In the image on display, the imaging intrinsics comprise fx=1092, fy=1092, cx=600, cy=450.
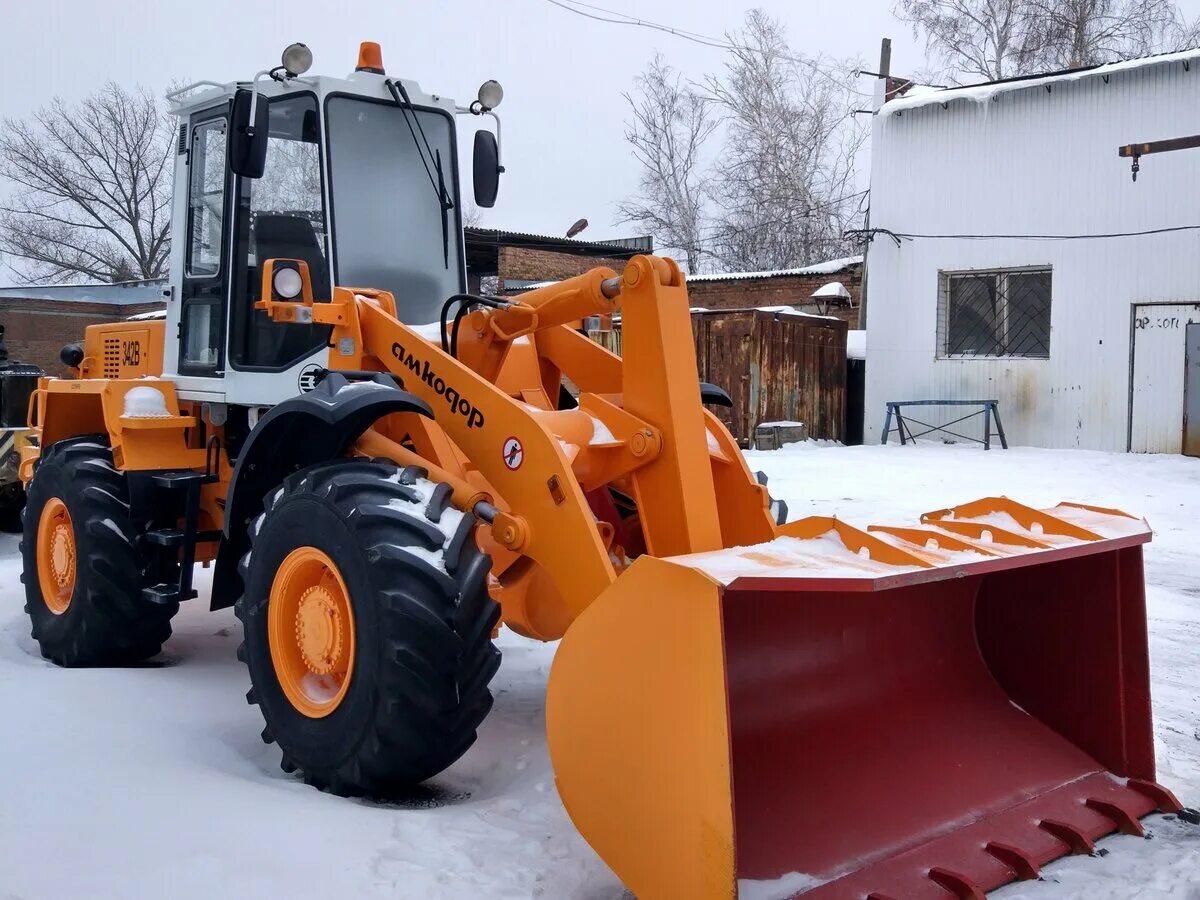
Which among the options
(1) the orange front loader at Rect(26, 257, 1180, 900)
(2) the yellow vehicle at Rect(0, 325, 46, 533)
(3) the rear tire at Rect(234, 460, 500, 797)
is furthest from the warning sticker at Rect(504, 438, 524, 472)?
(2) the yellow vehicle at Rect(0, 325, 46, 533)

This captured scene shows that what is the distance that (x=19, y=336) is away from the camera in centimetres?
2725

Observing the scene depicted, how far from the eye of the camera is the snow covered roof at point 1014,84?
14.5 meters

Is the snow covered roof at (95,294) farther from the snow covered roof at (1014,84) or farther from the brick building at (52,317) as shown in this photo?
the snow covered roof at (1014,84)

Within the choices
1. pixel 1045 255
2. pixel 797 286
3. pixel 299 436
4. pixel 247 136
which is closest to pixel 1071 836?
pixel 299 436

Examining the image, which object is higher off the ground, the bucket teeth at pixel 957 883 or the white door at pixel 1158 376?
the white door at pixel 1158 376

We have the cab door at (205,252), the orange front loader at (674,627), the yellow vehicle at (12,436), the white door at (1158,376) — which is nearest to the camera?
the orange front loader at (674,627)

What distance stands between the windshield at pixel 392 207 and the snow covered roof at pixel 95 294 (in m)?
23.8

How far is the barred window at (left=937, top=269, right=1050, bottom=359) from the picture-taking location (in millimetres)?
A: 15742

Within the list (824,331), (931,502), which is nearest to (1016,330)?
(824,331)

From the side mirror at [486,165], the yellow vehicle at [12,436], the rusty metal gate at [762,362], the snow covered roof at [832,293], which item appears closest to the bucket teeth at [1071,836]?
the side mirror at [486,165]

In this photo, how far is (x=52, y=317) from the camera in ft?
89.8

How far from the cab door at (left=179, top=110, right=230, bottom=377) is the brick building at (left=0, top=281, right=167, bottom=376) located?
2319 centimetres

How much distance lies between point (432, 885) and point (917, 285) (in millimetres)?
15152

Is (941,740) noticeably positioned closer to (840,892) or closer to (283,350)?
(840,892)
